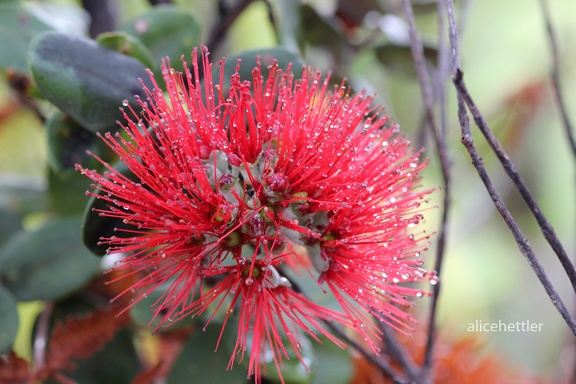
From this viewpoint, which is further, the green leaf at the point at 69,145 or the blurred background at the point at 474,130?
the blurred background at the point at 474,130

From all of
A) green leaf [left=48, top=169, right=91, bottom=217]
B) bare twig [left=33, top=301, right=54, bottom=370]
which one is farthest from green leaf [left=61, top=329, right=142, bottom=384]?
green leaf [left=48, top=169, right=91, bottom=217]

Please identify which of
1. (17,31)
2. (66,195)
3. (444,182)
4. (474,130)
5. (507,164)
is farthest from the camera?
(474,130)

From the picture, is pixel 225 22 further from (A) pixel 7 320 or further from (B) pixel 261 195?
(A) pixel 7 320

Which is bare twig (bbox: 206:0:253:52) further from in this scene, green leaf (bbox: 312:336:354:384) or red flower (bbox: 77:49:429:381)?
green leaf (bbox: 312:336:354:384)

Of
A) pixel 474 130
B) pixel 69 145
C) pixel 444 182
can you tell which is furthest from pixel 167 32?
pixel 474 130

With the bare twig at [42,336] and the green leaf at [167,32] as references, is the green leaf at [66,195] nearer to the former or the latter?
the bare twig at [42,336]

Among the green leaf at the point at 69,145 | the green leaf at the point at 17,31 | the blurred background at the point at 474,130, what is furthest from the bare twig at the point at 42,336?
the green leaf at the point at 17,31
